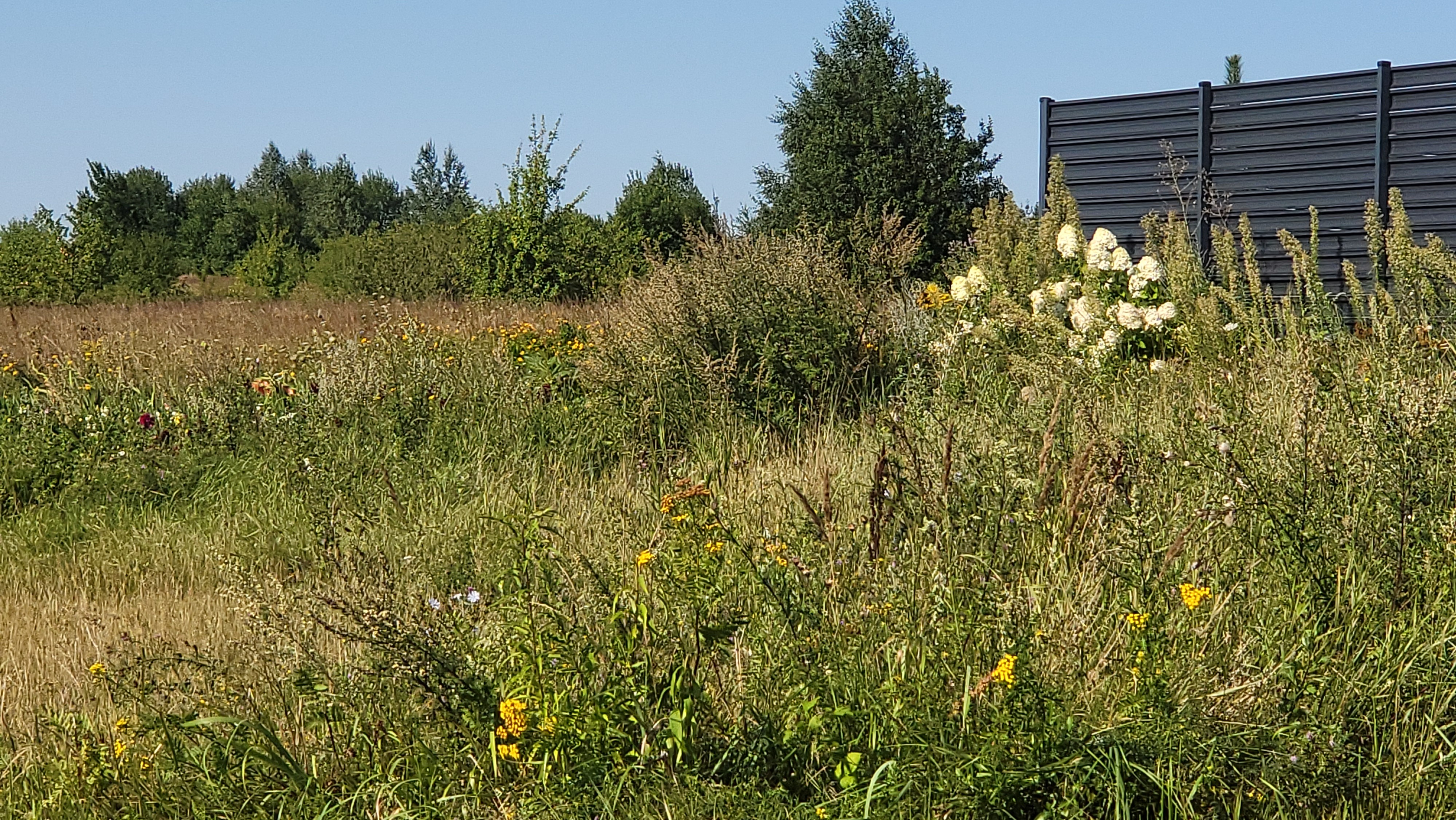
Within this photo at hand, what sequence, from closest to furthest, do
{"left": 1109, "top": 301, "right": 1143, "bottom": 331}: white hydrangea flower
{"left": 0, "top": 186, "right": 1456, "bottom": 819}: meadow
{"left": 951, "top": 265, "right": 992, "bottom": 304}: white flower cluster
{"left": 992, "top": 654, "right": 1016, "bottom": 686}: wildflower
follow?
{"left": 992, "top": 654, "right": 1016, "bottom": 686}: wildflower < {"left": 0, "top": 186, "right": 1456, "bottom": 819}: meadow < {"left": 1109, "top": 301, "right": 1143, "bottom": 331}: white hydrangea flower < {"left": 951, "top": 265, "right": 992, "bottom": 304}: white flower cluster

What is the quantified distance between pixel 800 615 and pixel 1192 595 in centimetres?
76

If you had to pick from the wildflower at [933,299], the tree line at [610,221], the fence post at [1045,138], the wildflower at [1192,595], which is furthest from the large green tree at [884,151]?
the wildflower at [1192,595]

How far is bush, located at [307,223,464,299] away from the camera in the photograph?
1883 cm

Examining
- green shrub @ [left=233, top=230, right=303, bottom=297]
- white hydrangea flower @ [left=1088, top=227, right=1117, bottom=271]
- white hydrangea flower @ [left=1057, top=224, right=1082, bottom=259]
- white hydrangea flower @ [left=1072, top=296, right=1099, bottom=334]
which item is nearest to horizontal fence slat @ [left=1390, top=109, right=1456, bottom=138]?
white hydrangea flower @ [left=1057, top=224, right=1082, bottom=259]

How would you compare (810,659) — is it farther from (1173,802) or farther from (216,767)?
(216,767)

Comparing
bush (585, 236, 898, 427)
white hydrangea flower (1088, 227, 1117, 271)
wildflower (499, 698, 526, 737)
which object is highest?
white hydrangea flower (1088, 227, 1117, 271)

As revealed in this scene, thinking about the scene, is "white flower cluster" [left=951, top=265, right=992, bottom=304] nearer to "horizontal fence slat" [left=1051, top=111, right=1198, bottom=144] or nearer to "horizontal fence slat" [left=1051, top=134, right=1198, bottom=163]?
"horizontal fence slat" [left=1051, top=134, right=1198, bottom=163]

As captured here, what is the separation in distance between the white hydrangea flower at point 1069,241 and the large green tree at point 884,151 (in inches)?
581

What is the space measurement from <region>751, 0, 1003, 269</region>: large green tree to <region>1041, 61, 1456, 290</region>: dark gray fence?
10525 mm

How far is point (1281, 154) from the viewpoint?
35.6 ft

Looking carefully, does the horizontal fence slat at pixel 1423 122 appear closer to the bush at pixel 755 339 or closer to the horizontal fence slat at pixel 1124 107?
the horizontal fence slat at pixel 1124 107

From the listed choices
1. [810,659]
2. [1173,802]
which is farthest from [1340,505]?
[810,659]

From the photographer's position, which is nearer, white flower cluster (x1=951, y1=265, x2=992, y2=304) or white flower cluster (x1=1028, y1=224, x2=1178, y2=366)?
white flower cluster (x1=1028, y1=224, x2=1178, y2=366)

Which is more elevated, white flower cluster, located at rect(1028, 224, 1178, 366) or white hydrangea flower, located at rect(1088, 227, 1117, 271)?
white hydrangea flower, located at rect(1088, 227, 1117, 271)
